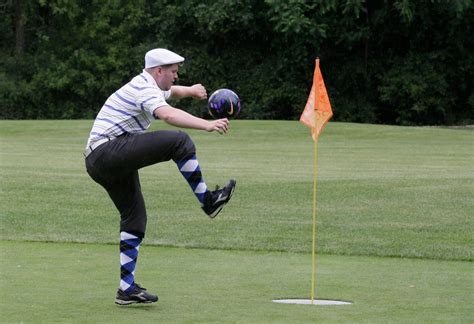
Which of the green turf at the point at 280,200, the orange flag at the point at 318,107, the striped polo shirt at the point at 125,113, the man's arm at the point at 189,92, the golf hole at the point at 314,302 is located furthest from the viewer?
the green turf at the point at 280,200

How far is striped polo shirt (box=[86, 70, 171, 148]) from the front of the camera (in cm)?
834

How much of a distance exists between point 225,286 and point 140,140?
6.12ft

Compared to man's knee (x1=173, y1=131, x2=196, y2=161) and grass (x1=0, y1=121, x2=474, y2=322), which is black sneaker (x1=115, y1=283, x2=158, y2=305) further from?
man's knee (x1=173, y1=131, x2=196, y2=161)

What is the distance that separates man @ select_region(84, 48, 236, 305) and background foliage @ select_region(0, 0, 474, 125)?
36.2 m

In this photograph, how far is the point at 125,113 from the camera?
27.6 feet

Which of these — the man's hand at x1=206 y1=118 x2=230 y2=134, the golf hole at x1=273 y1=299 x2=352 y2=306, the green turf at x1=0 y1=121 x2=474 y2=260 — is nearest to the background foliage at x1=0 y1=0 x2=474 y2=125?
the green turf at x1=0 y1=121 x2=474 y2=260

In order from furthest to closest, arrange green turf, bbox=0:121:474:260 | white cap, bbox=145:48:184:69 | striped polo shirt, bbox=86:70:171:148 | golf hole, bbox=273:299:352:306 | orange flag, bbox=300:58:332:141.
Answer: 1. green turf, bbox=0:121:474:260
2. orange flag, bbox=300:58:332:141
3. golf hole, bbox=273:299:352:306
4. white cap, bbox=145:48:184:69
5. striped polo shirt, bbox=86:70:171:148

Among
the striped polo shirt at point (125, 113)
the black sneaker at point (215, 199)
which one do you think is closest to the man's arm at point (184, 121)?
the striped polo shirt at point (125, 113)

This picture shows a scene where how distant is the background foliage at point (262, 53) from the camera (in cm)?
4641

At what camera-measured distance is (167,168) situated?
23406mm

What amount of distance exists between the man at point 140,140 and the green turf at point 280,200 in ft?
14.1

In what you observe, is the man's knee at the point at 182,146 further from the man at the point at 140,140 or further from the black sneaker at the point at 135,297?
the black sneaker at the point at 135,297

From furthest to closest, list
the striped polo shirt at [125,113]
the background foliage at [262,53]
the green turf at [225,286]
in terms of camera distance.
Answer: the background foliage at [262,53]
the striped polo shirt at [125,113]
the green turf at [225,286]

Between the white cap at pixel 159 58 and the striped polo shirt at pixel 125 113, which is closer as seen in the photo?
the striped polo shirt at pixel 125 113
